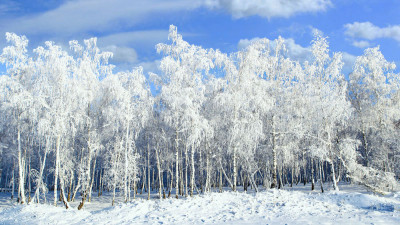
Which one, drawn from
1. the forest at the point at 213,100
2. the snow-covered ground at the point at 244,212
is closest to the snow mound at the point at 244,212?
the snow-covered ground at the point at 244,212

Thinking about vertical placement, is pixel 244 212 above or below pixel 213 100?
below

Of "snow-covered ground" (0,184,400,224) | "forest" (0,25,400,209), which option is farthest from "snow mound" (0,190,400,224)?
"forest" (0,25,400,209)

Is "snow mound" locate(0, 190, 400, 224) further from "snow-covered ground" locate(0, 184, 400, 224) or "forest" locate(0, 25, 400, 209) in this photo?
"forest" locate(0, 25, 400, 209)

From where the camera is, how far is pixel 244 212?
12.2 meters

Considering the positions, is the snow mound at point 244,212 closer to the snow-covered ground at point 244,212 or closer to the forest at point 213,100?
the snow-covered ground at point 244,212

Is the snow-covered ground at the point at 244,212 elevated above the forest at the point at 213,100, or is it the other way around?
the forest at the point at 213,100

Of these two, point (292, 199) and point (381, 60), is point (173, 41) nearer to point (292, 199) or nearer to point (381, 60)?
point (292, 199)

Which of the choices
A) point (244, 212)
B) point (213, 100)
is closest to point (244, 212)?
point (244, 212)

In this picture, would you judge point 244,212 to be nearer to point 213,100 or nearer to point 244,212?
point 244,212

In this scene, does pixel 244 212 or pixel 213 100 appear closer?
pixel 244 212

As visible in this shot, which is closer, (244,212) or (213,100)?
(244,212)

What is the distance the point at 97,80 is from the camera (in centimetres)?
2409

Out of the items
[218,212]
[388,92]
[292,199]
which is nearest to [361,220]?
[292,199]

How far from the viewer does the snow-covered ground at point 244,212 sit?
10930 mm
